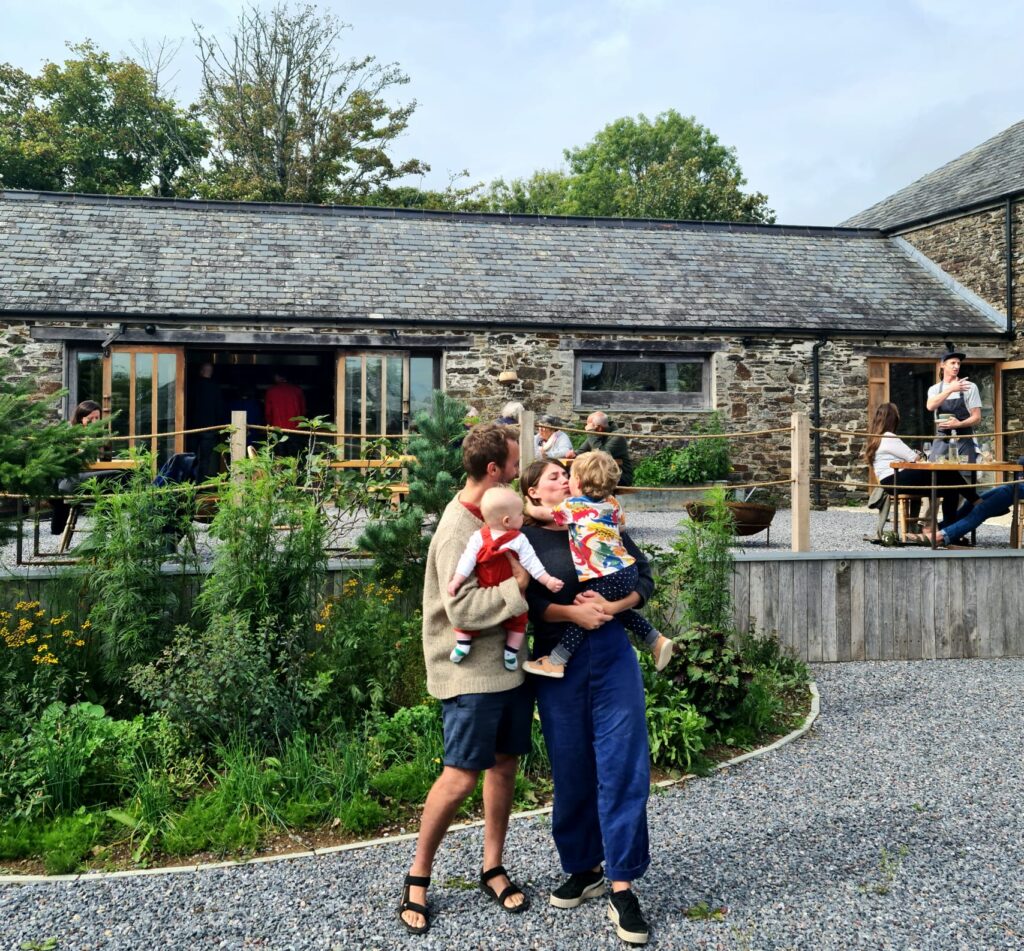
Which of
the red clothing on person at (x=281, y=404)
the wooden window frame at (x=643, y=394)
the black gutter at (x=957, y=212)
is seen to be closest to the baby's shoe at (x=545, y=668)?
the wooden window frame at (x=643, y=394)

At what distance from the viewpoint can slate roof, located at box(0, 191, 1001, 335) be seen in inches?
511

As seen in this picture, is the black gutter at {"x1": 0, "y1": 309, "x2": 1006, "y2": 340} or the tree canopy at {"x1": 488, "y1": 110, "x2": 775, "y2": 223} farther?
the tree canopy at {"x1": 488, "y1": 110, "x2": 775, "y2": 223}

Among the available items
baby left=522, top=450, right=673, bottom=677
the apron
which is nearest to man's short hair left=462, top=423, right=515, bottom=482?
baby left=522, top=450, right=673, bottom=677

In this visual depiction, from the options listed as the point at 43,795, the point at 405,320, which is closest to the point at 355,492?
the point at 43,795

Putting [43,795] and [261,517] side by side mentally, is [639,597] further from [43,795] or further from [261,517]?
[43,795]

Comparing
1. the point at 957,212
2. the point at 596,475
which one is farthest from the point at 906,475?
the point at 957,212

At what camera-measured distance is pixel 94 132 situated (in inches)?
1023

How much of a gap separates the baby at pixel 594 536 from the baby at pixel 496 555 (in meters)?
0.15

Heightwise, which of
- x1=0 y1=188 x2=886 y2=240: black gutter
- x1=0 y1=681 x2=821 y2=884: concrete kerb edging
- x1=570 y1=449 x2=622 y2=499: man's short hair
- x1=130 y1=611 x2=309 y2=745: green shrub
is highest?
x1=0 y1=188 x2=886 y2=240: black gutter

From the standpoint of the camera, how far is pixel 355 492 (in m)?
5.19

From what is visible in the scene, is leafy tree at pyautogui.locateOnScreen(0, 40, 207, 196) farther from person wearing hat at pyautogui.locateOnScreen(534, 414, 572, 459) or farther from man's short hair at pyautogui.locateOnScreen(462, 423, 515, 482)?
man's short hair at pyautogui.locateOnScreen(462, 423, 515, 482)

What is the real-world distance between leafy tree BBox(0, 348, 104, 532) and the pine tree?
60.5 inches

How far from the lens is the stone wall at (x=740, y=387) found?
1349cm

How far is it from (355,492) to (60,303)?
912cm
